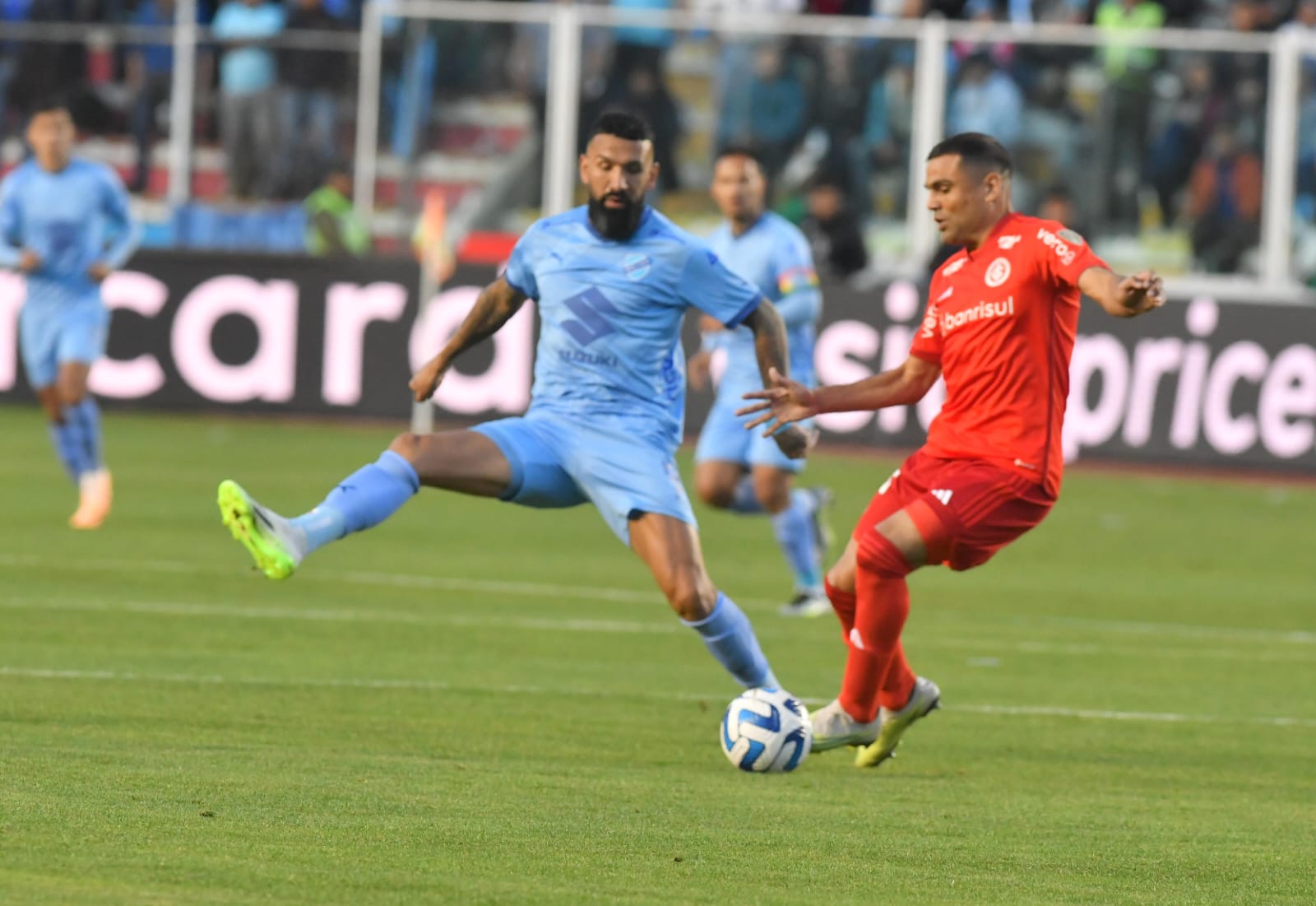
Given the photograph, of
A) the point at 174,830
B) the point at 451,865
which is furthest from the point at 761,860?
the point at 174,830

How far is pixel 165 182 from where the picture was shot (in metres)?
23.5

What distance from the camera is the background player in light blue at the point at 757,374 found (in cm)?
1207

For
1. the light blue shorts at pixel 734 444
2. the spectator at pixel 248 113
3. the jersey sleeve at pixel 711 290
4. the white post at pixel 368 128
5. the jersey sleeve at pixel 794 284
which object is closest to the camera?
the jersey sleeve at pixel 711 290

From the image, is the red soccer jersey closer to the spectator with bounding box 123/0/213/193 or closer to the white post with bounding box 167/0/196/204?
the white post with bounding box 167/0/196/204

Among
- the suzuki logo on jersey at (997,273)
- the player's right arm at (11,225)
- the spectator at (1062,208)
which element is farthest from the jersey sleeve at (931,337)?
the spectator at (1062,208)

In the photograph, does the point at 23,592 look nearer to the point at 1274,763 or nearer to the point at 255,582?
the point at 255,582

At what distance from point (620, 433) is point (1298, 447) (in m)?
12.9

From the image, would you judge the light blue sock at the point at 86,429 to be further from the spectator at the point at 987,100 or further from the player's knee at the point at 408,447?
the spectator at the point at 987,100

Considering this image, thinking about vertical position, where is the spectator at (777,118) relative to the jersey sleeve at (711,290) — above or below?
above

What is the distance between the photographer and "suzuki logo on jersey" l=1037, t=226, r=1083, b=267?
7473mm

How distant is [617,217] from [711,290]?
0.43 metres

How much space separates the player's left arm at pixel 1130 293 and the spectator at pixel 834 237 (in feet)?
46.1

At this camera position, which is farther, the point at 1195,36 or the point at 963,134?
the point at 1195,36

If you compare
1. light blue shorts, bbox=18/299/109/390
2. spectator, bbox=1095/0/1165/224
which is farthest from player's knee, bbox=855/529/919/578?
spectator, bbox=1095/0/1165/224
